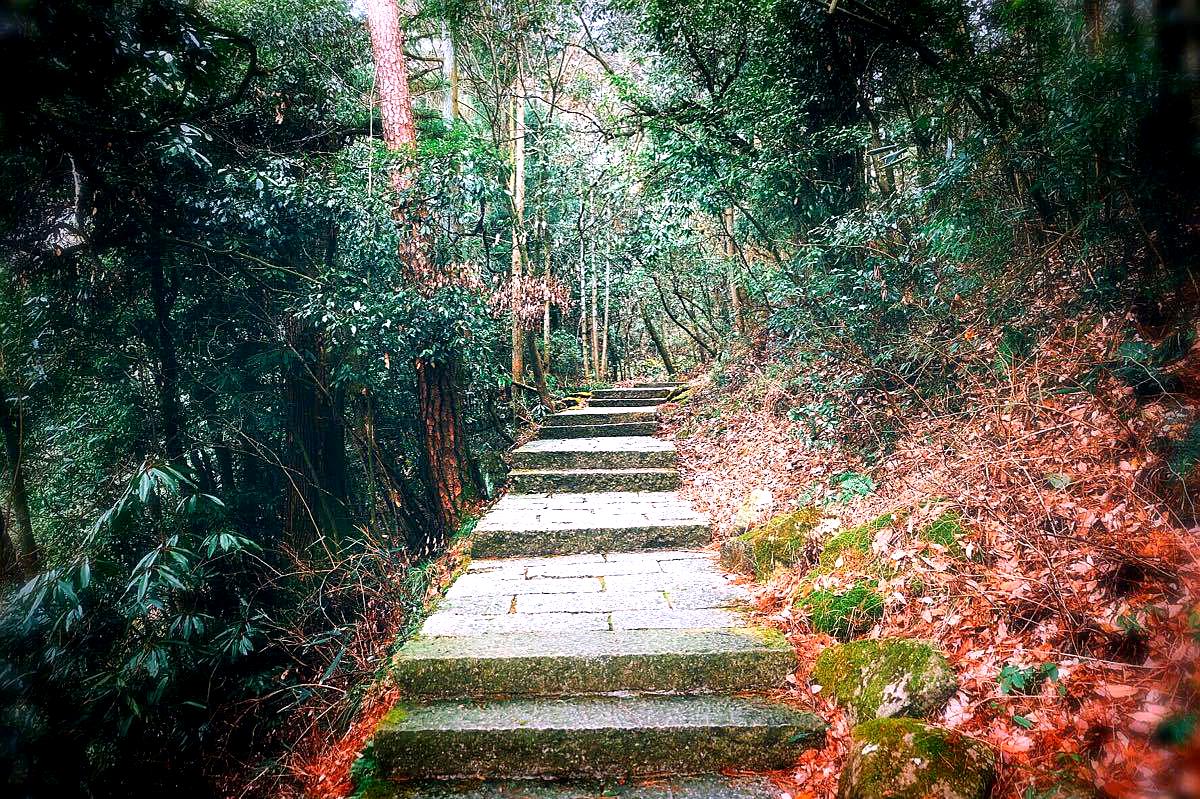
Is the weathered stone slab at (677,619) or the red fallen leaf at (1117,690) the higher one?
the red fallen leaf at (1117,690)

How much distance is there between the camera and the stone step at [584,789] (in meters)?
2.34

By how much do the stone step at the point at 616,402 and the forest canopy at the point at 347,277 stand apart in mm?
1551

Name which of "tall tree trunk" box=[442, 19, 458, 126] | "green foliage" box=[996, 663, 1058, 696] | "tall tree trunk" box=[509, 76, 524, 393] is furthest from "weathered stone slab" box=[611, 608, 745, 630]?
"tall tree trunk" box=[442, 19, 458, 126]

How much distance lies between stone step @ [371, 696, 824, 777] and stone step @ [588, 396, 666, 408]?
643 centimetres

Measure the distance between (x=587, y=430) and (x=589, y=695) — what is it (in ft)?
15.7

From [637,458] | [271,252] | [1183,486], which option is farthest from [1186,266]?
[271,252]

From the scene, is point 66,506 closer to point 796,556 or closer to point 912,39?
point 796,556

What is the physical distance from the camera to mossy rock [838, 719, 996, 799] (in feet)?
6.05

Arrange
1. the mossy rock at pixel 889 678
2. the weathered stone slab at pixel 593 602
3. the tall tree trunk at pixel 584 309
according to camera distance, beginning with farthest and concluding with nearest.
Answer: the tall tree trunk at pixel 584 309, the weathered stone slab at pixel 593 602, the mossy rock at pixel 889 678

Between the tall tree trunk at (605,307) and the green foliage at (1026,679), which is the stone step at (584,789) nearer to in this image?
the green foliage at (1026,679)

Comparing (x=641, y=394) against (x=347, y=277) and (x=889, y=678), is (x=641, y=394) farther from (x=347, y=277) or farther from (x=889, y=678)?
(x=889, y=678)

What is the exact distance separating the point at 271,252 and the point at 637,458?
4.33 meters

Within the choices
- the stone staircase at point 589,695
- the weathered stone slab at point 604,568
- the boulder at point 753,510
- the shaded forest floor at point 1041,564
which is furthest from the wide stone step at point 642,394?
the stone staircase at point 589,695

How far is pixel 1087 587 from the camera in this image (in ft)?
7.68
